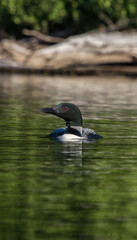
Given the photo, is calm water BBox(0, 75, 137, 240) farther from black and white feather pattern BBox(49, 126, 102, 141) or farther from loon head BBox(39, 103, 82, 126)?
loon head BBox(39, 103, 82, 126)

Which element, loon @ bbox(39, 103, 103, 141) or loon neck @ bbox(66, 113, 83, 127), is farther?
loon neck @ bbox(66, 113, 83, 127)

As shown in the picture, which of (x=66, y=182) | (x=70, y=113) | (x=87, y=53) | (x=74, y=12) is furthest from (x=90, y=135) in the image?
(x=74, y=12)

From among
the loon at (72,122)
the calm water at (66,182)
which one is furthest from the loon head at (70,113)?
the calm water at (66,182)

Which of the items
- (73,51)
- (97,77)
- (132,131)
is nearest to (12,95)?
(132,131)

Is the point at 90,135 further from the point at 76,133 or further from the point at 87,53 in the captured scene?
the point at 87,53

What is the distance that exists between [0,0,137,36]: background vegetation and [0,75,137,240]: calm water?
30.9 meters

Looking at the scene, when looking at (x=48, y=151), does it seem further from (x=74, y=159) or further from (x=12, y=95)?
(x=12, y=95)

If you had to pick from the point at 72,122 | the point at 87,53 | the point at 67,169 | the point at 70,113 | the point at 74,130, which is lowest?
the point at 67,169

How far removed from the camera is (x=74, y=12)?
5094 cm

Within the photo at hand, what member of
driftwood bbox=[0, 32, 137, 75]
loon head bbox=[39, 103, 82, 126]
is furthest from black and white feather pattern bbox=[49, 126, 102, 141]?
driftwood bbox=[0, 32, 137, 75]

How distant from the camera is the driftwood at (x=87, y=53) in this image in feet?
137

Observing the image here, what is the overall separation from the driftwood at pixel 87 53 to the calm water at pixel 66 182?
2368 centimetres

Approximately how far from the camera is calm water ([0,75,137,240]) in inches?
281

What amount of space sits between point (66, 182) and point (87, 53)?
33.3 meters
